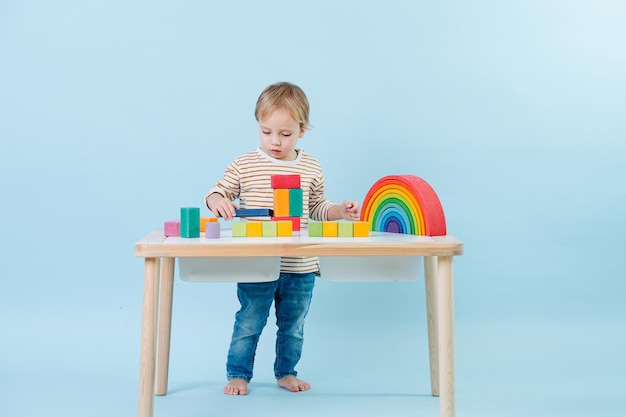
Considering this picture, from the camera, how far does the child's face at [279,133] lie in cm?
243

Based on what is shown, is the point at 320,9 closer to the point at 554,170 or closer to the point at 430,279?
the point at 554,170

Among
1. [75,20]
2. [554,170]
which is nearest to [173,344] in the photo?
[75,20]

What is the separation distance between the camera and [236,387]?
2447 mm

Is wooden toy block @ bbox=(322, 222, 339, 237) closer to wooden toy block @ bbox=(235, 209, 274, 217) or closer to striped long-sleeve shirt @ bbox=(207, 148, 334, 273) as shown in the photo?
wooden toy block @ bbox=(235, 209, 274, 217)

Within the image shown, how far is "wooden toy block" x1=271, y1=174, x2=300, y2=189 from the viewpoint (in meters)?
2.22

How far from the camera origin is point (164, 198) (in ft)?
10.7

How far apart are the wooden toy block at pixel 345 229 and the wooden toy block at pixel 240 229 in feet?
0.67

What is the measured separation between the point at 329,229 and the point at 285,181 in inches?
9.6

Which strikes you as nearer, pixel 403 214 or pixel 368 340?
pixel 403 214

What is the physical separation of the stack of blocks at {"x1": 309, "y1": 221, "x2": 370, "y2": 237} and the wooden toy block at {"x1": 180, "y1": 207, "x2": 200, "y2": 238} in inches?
9.9

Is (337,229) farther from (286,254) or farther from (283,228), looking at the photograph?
(286,254)

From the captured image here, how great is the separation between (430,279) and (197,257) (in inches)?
27.1

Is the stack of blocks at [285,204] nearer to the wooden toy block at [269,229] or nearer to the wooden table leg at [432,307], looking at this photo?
the wooden toy block at [269,229]

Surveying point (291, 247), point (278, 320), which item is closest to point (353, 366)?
point (278, 320)
